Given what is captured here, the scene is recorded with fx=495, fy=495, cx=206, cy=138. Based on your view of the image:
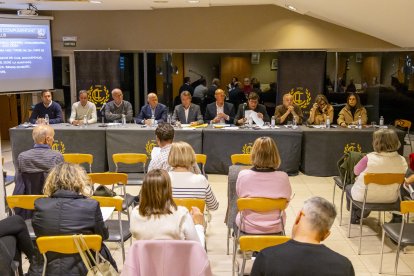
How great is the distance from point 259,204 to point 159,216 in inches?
44.7

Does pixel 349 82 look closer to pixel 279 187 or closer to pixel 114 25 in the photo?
pixel 114 25

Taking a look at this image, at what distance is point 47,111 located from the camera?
8.70 meters

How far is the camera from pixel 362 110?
8352mm

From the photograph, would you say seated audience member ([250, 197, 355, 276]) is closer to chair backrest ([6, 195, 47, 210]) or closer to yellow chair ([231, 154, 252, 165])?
chair backrest ([6, 195, 47, 210])

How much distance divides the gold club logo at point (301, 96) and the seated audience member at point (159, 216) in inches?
287

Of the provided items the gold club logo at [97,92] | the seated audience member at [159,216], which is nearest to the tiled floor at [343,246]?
the seated audience member at [159,216]

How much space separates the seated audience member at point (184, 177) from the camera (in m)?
4.21

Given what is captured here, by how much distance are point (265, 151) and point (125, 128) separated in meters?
4.15

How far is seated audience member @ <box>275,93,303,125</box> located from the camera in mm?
8359

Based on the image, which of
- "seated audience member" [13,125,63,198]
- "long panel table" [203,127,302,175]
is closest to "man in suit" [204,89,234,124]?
"long panel table" [203,127,302,175]

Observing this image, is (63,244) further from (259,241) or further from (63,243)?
(259,241)

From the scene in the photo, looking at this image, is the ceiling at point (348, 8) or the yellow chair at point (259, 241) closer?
the yellow chair at point (259, 241)

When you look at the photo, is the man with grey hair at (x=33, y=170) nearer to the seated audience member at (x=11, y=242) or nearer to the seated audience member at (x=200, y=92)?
the seated audience member at (x=11, y=242)

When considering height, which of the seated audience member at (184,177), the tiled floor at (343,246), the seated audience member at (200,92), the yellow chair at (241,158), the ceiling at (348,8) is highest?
the ceiling at (348,8)
